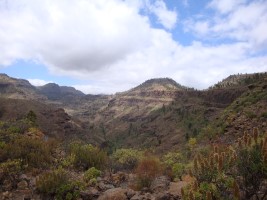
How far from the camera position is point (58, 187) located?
51.8 feet

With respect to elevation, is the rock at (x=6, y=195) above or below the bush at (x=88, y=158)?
below

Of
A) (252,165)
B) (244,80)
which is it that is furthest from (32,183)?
(244,80)

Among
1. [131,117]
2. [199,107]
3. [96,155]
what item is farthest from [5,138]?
[131,117]

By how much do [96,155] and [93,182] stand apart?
559 centimetres

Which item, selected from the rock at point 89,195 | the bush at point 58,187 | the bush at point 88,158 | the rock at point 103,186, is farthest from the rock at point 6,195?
the bush at point 88,158

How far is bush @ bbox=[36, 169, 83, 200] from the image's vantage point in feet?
51.0

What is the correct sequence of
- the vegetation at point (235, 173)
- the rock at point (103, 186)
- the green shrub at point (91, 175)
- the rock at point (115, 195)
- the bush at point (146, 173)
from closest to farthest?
1. the vegetation at point (235, 173)
2. the rock at point (115, 195)
3. the rock at point (103, 186)
4. the bush at point (146, 173)
5. the green shrub at point (91, 175)

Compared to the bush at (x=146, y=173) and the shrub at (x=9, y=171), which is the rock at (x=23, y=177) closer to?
the shrub at (x=9, y=171)

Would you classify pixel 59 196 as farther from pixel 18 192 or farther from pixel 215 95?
pixel 215 95

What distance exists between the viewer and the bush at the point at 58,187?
15531 mm

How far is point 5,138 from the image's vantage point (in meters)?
23.8

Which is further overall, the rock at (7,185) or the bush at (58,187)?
the rock at (7,185)

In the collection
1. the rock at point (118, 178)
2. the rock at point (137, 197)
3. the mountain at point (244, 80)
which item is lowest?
the rock at point (118, 178)

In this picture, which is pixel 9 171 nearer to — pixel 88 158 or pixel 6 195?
pixel 6 195
